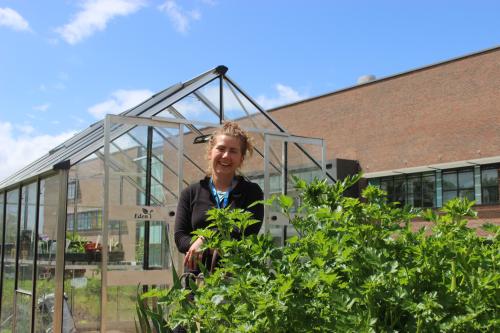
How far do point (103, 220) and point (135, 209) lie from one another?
410 millimetres

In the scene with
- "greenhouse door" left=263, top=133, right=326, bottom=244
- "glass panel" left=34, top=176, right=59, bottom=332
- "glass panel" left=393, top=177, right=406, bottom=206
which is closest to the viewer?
"glass panel" left=34, top=176, right=59, bottom=332

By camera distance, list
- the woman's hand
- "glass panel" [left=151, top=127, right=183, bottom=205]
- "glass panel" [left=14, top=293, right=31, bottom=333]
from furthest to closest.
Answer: "glass panel" [left=151, top=127, right=183, bottom=205] → "glass panel" [left=14, top=293, right=31, bottom=333] → the woman's hand

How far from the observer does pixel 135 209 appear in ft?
22.7

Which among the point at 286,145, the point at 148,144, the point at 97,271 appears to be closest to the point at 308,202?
the point at 97,271

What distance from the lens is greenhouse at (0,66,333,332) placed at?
634cm

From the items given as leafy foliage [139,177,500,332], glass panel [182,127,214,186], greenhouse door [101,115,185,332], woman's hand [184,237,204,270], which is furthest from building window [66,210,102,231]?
leafy foliage [139,177,500,332]

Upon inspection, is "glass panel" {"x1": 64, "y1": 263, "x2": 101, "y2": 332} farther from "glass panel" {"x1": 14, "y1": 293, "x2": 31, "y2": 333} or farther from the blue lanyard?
the blue lanyard

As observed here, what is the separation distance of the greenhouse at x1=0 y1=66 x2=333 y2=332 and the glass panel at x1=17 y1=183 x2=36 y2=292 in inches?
0.5

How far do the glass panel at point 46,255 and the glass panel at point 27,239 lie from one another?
236 mm

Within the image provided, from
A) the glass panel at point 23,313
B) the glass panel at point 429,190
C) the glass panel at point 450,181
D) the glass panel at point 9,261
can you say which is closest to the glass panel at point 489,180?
the glass panel at point 450,181

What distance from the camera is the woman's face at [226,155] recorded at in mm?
2844

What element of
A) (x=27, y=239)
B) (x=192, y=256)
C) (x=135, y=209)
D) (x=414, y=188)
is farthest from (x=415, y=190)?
(x=192, y=256)

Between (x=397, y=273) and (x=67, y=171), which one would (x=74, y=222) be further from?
(x=397, y=273)

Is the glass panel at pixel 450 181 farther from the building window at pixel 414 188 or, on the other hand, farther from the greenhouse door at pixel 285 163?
the greenhouse door at pixel 285 163
